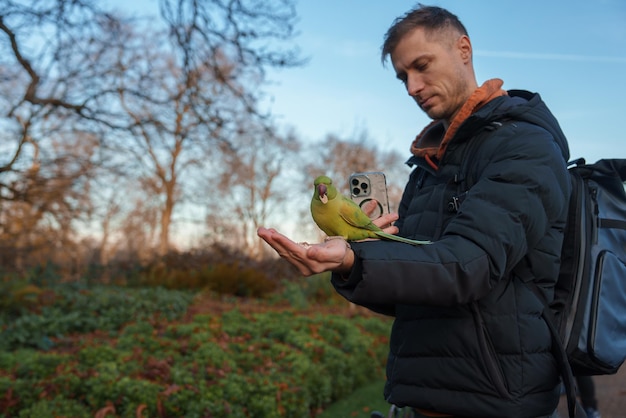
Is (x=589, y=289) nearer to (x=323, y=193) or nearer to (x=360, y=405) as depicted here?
(x=323, y=193)

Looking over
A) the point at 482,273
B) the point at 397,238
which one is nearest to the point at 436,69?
the point at 397,238

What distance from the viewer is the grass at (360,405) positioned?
556 cm

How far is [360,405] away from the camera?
19.4 feet

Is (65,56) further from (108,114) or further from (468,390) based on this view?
(468,390)

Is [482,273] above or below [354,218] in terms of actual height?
below

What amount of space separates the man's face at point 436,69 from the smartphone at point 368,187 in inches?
15.5

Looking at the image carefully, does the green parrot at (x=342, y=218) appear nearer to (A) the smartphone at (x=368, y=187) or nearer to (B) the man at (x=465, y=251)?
(B) the man at (x=465, y=251)

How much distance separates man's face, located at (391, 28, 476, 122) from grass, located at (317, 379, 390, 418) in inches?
166

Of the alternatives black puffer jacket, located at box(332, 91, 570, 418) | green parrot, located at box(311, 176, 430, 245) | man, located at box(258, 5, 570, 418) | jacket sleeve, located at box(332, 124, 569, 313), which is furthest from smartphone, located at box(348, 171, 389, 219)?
jacket sleeve, located at box(332, 124, 569, 313)

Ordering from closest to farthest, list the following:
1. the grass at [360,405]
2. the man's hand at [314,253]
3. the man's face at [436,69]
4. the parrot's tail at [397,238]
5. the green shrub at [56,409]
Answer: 1. the man's hand at [314,253]
2. the parrot's tail at [397,238]
3. the man's face at [436,69]
4. the green shrub at [56,409]
5. the grass at [360,405]

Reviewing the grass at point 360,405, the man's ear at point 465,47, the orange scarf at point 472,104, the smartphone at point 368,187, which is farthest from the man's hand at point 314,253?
the grass at point 360,405

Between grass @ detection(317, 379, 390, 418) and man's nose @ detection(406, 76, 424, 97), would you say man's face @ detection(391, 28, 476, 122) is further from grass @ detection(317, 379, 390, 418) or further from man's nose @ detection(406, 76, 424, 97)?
grass @ detection(317, 379, 390, 418)

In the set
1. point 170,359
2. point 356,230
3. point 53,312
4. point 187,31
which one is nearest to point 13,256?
point 53,312

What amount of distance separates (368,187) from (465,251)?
0.91 meters
